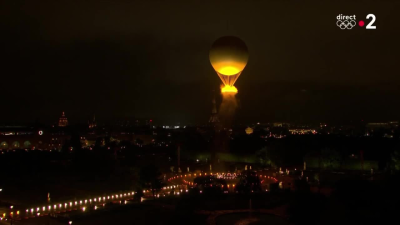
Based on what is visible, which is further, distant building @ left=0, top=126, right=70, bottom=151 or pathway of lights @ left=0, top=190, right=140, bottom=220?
distant building @ left=0, top=126, right=70, bottom=151

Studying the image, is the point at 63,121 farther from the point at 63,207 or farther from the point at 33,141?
the point at 63,207

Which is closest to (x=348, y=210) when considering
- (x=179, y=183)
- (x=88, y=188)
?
(x=179, y=183)

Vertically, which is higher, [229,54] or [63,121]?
[63,121]

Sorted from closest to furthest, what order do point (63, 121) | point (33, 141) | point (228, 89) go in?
point (228, 89) < point (33, 141) < point (63, 121)

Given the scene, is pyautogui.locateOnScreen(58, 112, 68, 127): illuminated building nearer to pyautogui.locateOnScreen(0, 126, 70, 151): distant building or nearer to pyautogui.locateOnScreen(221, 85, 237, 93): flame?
pyautogui.locateOnScreen(0, 126, 70, 151): distant building

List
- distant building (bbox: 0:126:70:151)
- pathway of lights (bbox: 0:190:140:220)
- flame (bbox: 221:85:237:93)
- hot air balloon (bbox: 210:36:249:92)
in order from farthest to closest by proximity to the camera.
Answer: distant building (bbox: 0:126:70:151), flame (bbox: 221:85:237:93), hot air balloon (bbox: 210:36:249:92), pathway of lights (bbox: 0:190:140:220)

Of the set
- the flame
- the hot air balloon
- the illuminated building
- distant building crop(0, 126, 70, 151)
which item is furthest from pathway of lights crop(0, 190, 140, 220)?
the illuminated building

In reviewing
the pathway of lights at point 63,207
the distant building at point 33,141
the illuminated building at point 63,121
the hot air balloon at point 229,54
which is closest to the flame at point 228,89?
the hot air balloon at point 229,54

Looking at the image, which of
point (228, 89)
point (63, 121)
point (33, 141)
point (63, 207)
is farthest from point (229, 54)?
point (63, 121)
